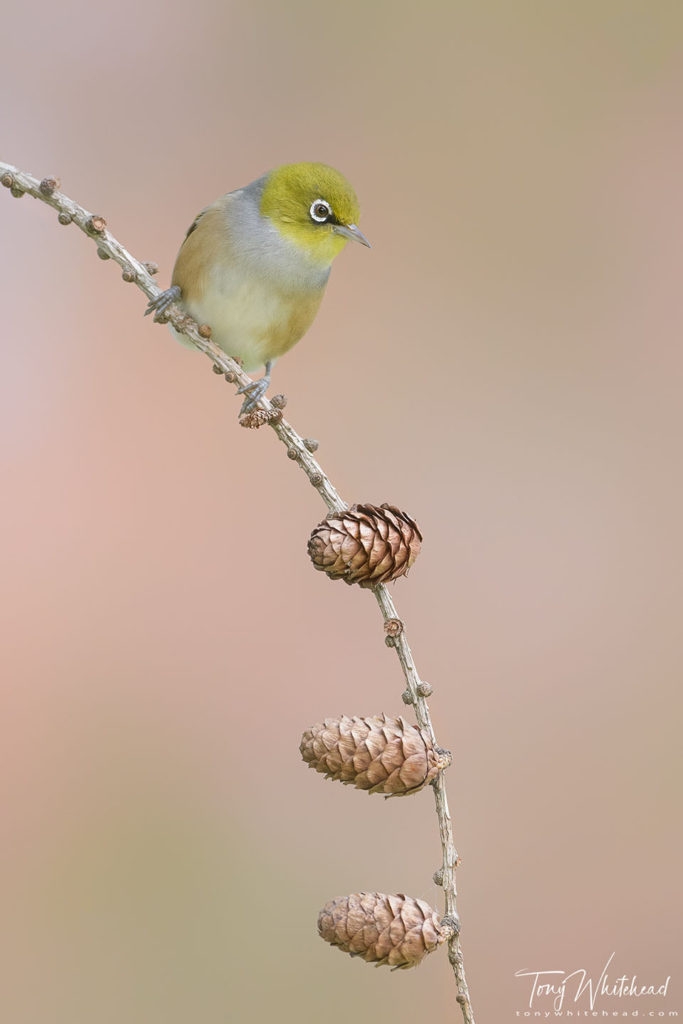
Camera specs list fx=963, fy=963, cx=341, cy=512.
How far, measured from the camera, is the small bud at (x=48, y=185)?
55cm

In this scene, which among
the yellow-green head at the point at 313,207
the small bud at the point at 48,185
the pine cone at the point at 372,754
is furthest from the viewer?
the yellow-green head at the point at 313,207

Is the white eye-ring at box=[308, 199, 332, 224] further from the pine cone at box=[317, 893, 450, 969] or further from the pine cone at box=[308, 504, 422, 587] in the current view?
the pine cone at box=[317, 893, 450, 969]

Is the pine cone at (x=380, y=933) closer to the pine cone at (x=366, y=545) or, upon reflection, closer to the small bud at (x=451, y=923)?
the small bud at (x=451, y=923)

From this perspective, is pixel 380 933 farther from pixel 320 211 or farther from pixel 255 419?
pixel 320 211

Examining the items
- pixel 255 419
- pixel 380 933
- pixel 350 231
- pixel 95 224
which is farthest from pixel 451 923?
pixel 350 231

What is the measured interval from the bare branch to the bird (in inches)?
12.7

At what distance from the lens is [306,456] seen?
0.58 m

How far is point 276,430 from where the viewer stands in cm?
60

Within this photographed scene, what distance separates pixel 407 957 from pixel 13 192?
18.3 inches

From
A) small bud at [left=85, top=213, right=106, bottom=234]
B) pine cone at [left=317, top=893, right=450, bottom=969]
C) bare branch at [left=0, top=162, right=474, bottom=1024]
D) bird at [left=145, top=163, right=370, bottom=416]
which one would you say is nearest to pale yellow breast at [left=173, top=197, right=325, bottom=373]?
bird at [left=145, top=163, right=370, bottom=416]

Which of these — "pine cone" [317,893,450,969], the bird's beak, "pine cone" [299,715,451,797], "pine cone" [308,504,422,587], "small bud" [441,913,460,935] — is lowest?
"small bud" [441,913,460,935]

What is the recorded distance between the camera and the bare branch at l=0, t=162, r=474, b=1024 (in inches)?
18.5

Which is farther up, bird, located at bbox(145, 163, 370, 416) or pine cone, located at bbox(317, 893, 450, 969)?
bird, located at bbox(145, 163, 370, 416)

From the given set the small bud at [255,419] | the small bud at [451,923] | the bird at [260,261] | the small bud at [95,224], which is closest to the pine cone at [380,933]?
the small bud at [451,923]
